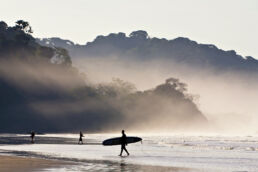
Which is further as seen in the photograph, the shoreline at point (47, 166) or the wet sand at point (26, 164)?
the shoreline at point (47, 166)

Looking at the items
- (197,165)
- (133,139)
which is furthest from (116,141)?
(197,165)

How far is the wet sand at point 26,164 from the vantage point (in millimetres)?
35869

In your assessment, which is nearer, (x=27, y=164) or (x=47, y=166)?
(x=47, y=166)

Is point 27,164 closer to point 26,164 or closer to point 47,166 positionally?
point 26,164

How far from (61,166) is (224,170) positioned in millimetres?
11095

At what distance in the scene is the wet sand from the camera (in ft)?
118

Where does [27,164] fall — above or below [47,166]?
above

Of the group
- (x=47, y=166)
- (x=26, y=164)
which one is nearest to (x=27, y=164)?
(x=26, y=164)

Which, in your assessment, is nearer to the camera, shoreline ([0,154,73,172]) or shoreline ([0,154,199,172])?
shoreline ([0,154,73,172])

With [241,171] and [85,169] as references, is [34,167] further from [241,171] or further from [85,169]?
[241,171]

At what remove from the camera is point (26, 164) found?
3984 cm

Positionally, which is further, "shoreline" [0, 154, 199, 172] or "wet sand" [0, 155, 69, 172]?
"shoreline" [0, 154, 199, 172]

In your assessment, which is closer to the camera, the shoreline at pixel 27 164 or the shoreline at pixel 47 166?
the shoreline at pixel 27 164

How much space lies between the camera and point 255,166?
4234 centimetres
